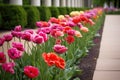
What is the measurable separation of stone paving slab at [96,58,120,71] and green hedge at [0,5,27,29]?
887 cm

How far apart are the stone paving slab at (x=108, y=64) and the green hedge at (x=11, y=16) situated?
29.1ft

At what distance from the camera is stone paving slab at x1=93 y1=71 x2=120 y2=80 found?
15.5ft

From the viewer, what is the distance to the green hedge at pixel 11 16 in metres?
14.8

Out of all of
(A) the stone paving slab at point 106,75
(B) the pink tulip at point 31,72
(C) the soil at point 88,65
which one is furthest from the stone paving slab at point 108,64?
(B) the pink tulip at point 31,72

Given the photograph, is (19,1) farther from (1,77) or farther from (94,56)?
(1,77)

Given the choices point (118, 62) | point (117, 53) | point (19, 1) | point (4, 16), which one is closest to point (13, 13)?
point (4, 16)

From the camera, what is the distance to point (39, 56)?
3832 mm

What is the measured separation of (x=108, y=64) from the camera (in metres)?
5.88

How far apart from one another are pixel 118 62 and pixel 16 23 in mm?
9269

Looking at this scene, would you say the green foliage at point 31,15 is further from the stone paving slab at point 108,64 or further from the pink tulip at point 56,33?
the pink tulip at point 56,33

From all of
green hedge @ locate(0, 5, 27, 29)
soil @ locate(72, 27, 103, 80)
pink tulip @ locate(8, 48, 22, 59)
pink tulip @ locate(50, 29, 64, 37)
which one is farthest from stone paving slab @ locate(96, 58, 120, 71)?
green hedge @ locate(0, 5, 27, 29)

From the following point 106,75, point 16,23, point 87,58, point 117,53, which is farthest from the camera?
point 16,23

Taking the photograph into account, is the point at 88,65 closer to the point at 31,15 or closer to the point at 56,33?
the point at 56,33

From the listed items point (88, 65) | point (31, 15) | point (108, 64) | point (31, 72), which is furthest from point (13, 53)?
point (31, 15)
